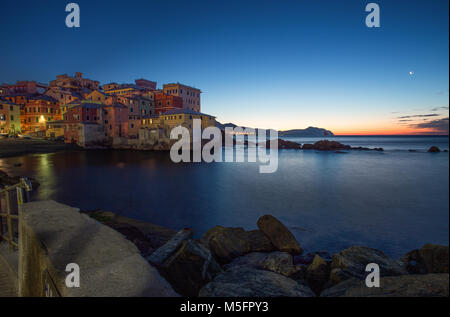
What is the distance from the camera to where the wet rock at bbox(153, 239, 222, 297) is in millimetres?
3463

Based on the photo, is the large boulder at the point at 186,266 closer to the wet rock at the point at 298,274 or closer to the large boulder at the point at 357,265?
the wet rock at the point at 298,274

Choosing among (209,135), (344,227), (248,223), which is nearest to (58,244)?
(248,223)

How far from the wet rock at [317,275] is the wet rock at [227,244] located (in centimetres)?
235

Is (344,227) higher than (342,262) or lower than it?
lower

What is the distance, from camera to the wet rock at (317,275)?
4.83 meters

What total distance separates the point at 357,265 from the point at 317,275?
108 centimetres

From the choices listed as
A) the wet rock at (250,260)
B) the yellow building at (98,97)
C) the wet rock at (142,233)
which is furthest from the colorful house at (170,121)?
the wet rock at (250,260)

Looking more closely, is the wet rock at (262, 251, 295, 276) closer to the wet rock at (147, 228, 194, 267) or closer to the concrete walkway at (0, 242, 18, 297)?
the wet rock at (147, 228, 194, 267)

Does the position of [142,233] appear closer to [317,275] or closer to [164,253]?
[164,253]
